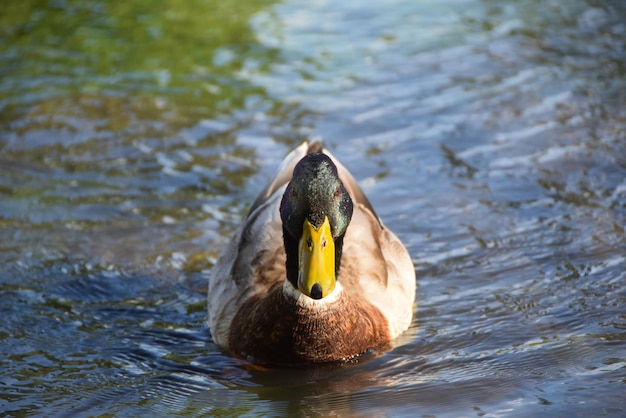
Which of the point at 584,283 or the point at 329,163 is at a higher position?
the point at 329,163

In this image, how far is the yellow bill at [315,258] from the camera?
5164 millimetres

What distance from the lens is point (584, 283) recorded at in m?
6.24

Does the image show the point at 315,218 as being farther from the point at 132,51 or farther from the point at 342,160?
the point at 132,51

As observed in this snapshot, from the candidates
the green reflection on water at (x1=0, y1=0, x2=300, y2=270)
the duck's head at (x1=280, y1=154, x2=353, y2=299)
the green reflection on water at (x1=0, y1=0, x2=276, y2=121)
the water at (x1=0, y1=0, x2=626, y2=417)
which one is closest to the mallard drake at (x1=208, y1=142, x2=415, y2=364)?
the duck's head at (x1=280, y1=154, x2=353, y2=299)

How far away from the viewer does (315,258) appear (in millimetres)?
5168

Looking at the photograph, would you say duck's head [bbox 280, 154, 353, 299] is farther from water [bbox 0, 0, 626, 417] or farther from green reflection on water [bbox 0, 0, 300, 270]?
green reflection on water [bbox 0, 0, 300, 270]

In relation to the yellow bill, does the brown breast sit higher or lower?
lower

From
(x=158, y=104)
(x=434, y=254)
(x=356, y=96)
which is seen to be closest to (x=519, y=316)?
(x=434, y=254)

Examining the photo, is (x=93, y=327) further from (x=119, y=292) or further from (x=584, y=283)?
(x=584, y=283)

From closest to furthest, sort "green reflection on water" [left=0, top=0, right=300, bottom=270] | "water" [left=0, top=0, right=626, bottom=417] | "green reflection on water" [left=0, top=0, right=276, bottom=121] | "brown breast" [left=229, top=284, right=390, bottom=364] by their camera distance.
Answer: "water" [left=0, top=0, right=626, bottom=417], "brown breast" [left=229, top=284, right=390, bottom=364], "green reflection on water" [left=0, top=0, right=300, bottom=270], "green reflection on water" [left=0, top=0, right=276, bottom=121]

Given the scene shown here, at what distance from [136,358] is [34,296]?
115cm

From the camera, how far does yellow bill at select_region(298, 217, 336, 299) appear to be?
203 inches

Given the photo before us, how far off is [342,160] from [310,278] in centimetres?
354

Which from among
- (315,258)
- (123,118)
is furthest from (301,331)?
(123,118)
